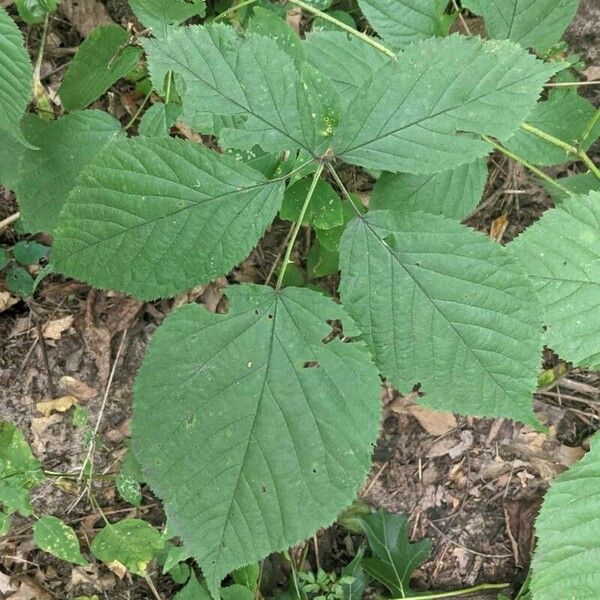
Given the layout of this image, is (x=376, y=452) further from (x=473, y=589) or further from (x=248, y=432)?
(x=248, y=432)

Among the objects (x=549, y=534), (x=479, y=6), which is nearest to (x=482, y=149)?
(x=479, y=6)

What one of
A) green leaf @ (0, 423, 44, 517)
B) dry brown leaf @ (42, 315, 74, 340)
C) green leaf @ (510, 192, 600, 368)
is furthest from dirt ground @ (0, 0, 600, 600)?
green leaf @ (510, 192, 600, 368)

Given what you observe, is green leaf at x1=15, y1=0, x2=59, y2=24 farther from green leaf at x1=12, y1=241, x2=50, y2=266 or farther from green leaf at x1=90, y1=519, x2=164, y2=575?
green leaf at x1=90, y1=519, x2=164, y2=575

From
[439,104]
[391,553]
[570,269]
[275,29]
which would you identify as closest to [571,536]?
[570,269]

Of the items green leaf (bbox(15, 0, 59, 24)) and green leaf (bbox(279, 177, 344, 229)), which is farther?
green leaf (bbox(15, 0, 59, 24))

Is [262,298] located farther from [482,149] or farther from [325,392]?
[482,149]

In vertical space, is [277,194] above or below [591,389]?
above
